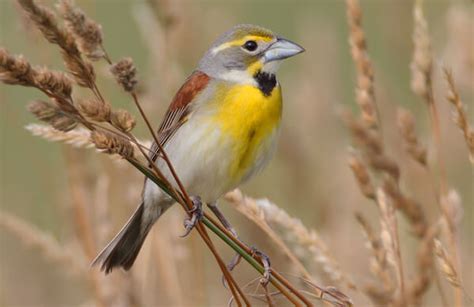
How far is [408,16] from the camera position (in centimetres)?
445

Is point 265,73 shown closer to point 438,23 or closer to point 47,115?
point 47,115

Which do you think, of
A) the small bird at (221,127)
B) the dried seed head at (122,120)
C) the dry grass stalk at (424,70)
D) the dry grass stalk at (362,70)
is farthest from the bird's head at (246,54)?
the dried seed head at (122,120)

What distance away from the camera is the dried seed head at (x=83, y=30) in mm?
1637

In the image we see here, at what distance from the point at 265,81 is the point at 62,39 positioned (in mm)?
1417

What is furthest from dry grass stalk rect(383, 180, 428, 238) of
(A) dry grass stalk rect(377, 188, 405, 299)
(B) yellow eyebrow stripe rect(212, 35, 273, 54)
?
(B) yellow eyebrow stripe rect(212, 35, 273, 54)

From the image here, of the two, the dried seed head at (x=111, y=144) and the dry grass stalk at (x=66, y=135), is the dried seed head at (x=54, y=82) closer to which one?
the dried seed head at (x=111, y=144)

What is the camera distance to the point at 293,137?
13.3 feet

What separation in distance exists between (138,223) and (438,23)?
2.60 metres

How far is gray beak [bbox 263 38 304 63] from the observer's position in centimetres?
288

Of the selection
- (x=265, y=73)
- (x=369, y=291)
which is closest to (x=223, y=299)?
(x=265, y=73)

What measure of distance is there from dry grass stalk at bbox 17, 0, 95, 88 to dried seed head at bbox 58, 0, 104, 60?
13 mm

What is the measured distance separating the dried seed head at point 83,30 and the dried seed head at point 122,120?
0.11m

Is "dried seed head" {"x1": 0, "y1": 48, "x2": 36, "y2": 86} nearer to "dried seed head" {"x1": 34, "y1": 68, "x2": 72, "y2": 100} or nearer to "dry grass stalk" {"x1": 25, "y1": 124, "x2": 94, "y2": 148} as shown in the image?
"dried seed head" {"x1": 34, "y1": 68, "x2": 72, "y2": 100}

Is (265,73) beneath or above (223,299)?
above
